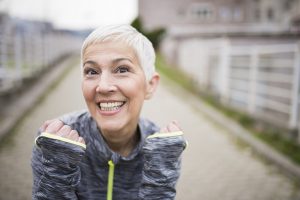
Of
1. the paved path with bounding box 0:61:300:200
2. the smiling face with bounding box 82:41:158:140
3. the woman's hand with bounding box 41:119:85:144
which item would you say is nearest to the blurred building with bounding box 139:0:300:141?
the paved path with bounding box 0:61:300:200

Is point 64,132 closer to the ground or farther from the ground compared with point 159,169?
farther from the ground

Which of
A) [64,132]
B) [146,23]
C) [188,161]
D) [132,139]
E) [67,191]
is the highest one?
[146,23]

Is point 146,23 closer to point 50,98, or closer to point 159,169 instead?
point 50,98

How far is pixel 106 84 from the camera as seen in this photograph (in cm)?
163

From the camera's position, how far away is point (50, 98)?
10219 mm

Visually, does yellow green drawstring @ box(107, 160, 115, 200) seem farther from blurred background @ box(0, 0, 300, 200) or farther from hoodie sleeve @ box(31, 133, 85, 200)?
blurred background @ box(0, 0, 300, 200)

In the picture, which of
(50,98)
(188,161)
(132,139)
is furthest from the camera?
(50,98)

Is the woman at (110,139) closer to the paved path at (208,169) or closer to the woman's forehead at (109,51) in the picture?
the woman's forehead at (109,51)

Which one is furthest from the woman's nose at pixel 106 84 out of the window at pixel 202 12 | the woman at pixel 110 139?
the window at pixel 202 12

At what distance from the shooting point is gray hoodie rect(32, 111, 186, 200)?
1504 mm

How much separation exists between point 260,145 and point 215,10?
2821 cm

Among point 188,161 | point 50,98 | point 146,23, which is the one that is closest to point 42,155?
point 188,161

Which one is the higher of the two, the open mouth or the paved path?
the open mouth

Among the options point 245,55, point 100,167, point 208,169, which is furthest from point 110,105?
point 245,55
